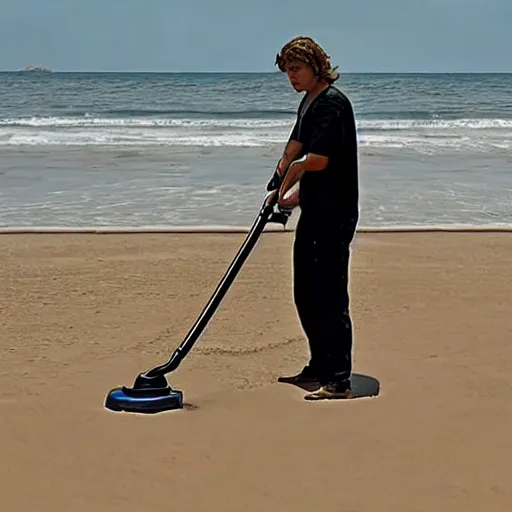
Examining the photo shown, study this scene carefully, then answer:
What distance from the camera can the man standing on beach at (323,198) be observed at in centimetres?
361

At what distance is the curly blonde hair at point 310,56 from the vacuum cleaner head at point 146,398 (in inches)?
52.9

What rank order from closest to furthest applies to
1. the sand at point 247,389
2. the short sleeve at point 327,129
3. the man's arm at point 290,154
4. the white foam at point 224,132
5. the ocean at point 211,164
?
1. the sand at point 247,389
2. the short sleeve at point 327,129
3. the man's arm at point 290,154
4. the ocean at point 211,164
5. the white foam at point 224,132

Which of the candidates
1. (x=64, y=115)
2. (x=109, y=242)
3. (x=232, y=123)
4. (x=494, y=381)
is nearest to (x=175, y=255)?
(x=109, y=242)

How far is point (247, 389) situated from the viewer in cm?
402

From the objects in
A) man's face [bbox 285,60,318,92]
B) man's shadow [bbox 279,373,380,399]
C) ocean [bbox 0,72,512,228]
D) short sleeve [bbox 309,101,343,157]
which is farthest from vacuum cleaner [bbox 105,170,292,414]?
ocean [bbox 0,72,512,228]

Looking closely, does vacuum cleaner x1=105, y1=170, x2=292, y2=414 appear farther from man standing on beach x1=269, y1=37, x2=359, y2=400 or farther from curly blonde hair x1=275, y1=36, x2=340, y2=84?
curly blonde hair x1=275, y1=36, x2=340, y2=84

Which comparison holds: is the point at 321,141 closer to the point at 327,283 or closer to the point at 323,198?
the point at 323,198

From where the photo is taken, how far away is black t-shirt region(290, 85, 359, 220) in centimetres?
360

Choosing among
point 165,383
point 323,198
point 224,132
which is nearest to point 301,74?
point 323,198

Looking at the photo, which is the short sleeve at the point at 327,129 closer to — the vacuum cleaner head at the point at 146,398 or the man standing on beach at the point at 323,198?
the man standing on beach at the point at 323,198

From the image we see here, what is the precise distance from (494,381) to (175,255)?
126 inches

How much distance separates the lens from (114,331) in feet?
16.1

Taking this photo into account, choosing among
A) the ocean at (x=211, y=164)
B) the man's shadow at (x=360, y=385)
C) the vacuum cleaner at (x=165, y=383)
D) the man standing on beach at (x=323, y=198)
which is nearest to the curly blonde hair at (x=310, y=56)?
the man standing on beach at (x=323, y=198)

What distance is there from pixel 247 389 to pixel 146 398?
0.51m
